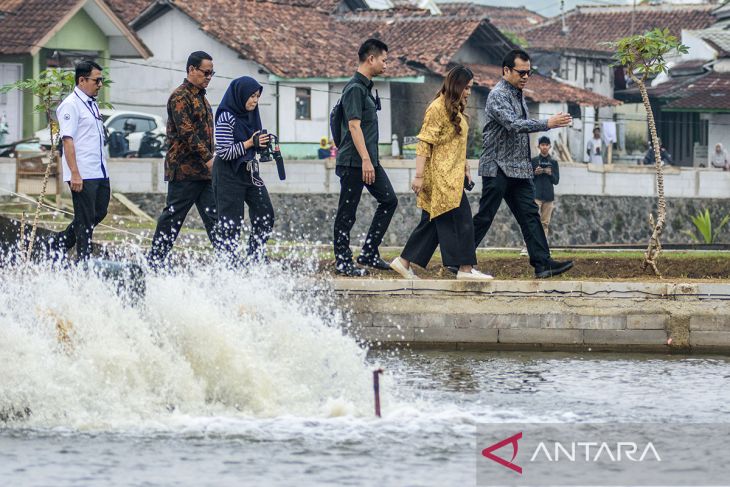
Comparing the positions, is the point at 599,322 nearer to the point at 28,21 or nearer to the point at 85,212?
the point at 85,212

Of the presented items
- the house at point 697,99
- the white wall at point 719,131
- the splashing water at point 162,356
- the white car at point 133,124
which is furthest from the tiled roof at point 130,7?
the splashing water at point 162,356

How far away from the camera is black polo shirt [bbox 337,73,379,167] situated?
12414 mm

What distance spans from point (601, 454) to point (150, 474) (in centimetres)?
232

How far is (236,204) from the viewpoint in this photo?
12094mm

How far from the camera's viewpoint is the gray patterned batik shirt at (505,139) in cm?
1264

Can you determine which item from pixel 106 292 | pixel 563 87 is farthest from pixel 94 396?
pixel 563 87

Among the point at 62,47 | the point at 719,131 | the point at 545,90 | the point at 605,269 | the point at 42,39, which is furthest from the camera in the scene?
the point at 719,131

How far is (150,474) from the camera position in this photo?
25.1 ft

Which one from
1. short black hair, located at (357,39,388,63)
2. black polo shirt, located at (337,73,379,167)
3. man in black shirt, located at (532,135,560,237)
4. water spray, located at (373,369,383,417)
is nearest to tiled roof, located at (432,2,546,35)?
man in black shirt, located at (532,135,560,237)

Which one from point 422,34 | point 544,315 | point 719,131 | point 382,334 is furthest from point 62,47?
point 544,315

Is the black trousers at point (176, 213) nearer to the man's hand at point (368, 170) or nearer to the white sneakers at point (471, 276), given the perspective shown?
the man's hand at point (368, 170)

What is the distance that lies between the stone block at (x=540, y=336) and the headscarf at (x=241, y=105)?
2500 millimetres

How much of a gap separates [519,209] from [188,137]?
2.78m

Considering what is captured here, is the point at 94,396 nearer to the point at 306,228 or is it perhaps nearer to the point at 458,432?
the point at 458,432
